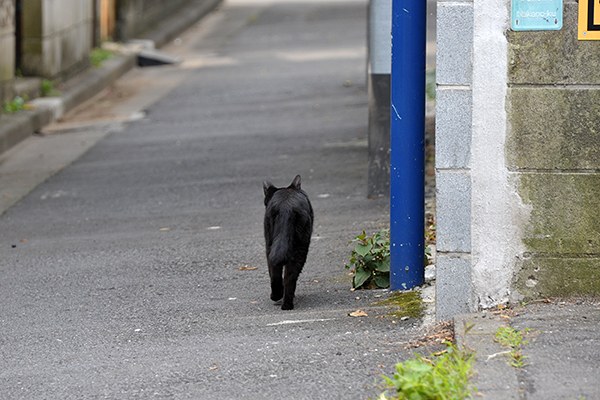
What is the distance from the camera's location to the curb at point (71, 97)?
1380 cm

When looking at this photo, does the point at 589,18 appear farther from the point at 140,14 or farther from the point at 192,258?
the point at 140,14

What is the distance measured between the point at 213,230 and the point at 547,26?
12.9ft

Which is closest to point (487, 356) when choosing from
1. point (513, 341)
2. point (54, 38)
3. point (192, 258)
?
point (513, 341)

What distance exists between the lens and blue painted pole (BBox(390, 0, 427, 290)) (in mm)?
6492

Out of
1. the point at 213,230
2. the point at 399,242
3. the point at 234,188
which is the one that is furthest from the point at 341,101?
the point at 399,242

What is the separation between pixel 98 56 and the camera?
63.8 ft

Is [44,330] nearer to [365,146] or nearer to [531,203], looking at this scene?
[531,203]

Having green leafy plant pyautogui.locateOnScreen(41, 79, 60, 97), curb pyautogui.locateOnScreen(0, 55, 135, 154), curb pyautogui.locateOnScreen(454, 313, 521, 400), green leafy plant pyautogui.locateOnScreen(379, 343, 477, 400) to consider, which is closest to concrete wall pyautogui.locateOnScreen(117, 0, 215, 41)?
curb pyautogui.locateOnScreen(0, 55, 135, 154)

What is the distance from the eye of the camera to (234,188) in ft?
35.3

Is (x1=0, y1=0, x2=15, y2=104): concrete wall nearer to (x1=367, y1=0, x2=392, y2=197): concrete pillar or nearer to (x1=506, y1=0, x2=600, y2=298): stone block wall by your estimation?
(x1=367, y1=0, x2=392, y2=197): concrete pillar

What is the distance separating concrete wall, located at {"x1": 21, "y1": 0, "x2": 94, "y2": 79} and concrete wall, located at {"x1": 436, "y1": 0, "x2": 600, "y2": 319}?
1085 centimetres

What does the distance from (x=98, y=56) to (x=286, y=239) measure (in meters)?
13.3

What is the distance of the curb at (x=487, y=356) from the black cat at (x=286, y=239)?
3.58 ft

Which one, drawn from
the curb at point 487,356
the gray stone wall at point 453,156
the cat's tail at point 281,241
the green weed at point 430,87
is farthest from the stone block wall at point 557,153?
the green weed at point 430,87
